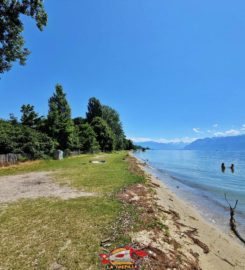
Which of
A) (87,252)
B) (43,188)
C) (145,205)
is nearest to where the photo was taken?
(87,252)

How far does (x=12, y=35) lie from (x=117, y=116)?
72.9 metres

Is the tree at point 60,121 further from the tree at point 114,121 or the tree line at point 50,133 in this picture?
the tree at point 114,121

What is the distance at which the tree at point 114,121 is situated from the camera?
261 feet

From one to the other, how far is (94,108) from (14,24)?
60023 millimetres

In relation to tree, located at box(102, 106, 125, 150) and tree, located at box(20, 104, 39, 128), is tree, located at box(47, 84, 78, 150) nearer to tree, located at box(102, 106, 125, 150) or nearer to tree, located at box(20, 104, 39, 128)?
tree, located at box(20, 104, 39, 128)

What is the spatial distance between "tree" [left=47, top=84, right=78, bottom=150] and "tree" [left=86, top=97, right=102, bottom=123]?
33.2m

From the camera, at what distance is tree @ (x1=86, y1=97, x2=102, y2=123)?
237 feet

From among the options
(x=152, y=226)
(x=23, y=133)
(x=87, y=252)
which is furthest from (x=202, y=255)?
(x=23, y=133)

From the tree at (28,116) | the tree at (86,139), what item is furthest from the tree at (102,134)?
the tree at (28,116)

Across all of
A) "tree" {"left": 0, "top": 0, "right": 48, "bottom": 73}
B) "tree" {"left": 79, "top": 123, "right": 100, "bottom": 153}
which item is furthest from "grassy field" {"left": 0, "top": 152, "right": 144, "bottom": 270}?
"tree" {"left": 79, "top": 123, "right": 100, "bottom": 153}

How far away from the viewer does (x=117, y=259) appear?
152 inches

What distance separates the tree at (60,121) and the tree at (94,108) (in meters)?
33.2

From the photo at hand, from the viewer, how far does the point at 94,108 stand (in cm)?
7256

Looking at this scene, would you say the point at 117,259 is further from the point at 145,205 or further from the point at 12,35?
the point at 12,35
